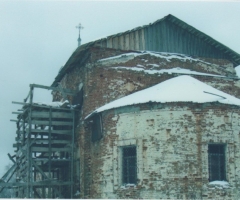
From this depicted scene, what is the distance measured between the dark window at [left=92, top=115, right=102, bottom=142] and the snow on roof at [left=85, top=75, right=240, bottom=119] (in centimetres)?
27

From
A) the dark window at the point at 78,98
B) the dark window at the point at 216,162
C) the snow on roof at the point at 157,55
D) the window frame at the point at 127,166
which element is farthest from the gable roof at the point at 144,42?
the dark window at the point at 216,162

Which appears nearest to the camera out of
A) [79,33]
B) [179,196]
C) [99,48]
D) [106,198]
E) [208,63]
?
[179,196]

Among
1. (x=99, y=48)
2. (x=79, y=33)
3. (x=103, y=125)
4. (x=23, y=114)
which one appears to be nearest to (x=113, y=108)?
(x=103, y=125)

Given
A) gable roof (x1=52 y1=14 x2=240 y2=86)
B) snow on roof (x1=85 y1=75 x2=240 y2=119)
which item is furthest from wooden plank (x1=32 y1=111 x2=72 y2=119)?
gable roof (x1=52 y1=14 x2=240 y2=86)

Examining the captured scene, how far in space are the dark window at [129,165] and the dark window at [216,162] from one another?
7.62 ft

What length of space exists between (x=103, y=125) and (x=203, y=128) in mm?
3344

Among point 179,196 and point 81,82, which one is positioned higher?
point 81,82

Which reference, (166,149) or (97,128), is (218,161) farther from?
(97,128)

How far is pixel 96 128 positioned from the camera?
13.9 metres

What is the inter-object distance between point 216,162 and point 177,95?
7.88ft

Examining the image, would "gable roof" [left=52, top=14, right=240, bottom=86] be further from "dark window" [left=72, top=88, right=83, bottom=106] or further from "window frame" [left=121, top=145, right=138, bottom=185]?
"window frame" [left=121, top=145, right=138, bottom=185]

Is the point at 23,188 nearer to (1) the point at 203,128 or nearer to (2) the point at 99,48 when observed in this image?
(2) the point at 99,48

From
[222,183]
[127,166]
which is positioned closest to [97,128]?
[127,166]

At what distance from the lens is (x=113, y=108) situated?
13094 mm
